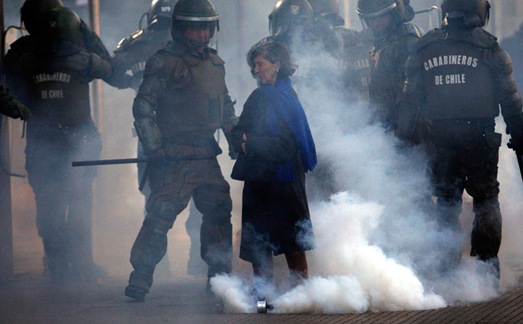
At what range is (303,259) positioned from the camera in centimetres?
774

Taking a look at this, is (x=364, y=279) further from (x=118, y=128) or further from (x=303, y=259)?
(x=118, y=128)

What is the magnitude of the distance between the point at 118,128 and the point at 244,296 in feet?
26.2

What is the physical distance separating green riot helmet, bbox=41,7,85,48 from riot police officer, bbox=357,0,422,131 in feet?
7.90

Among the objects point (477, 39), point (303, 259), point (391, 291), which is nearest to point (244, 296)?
point (303, 259)

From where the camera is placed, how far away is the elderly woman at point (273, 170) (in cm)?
772

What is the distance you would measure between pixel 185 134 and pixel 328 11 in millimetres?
3027

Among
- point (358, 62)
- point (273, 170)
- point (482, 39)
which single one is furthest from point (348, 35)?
point (273, 170)

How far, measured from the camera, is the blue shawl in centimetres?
773

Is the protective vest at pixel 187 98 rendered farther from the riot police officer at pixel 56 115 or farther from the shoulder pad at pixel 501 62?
the shoulder pad at pixel 501 62

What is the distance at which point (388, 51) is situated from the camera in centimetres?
941

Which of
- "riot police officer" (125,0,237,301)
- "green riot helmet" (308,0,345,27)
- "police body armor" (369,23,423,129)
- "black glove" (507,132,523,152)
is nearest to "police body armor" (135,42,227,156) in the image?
"riot police officer" (125,0,237,301)

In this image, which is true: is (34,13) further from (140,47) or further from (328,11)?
(328,11)

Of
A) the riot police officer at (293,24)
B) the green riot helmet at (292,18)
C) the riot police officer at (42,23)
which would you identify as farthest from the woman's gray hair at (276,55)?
the riot police officer at (42,23)

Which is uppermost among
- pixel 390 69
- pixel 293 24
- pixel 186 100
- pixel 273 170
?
pixel 293 24
